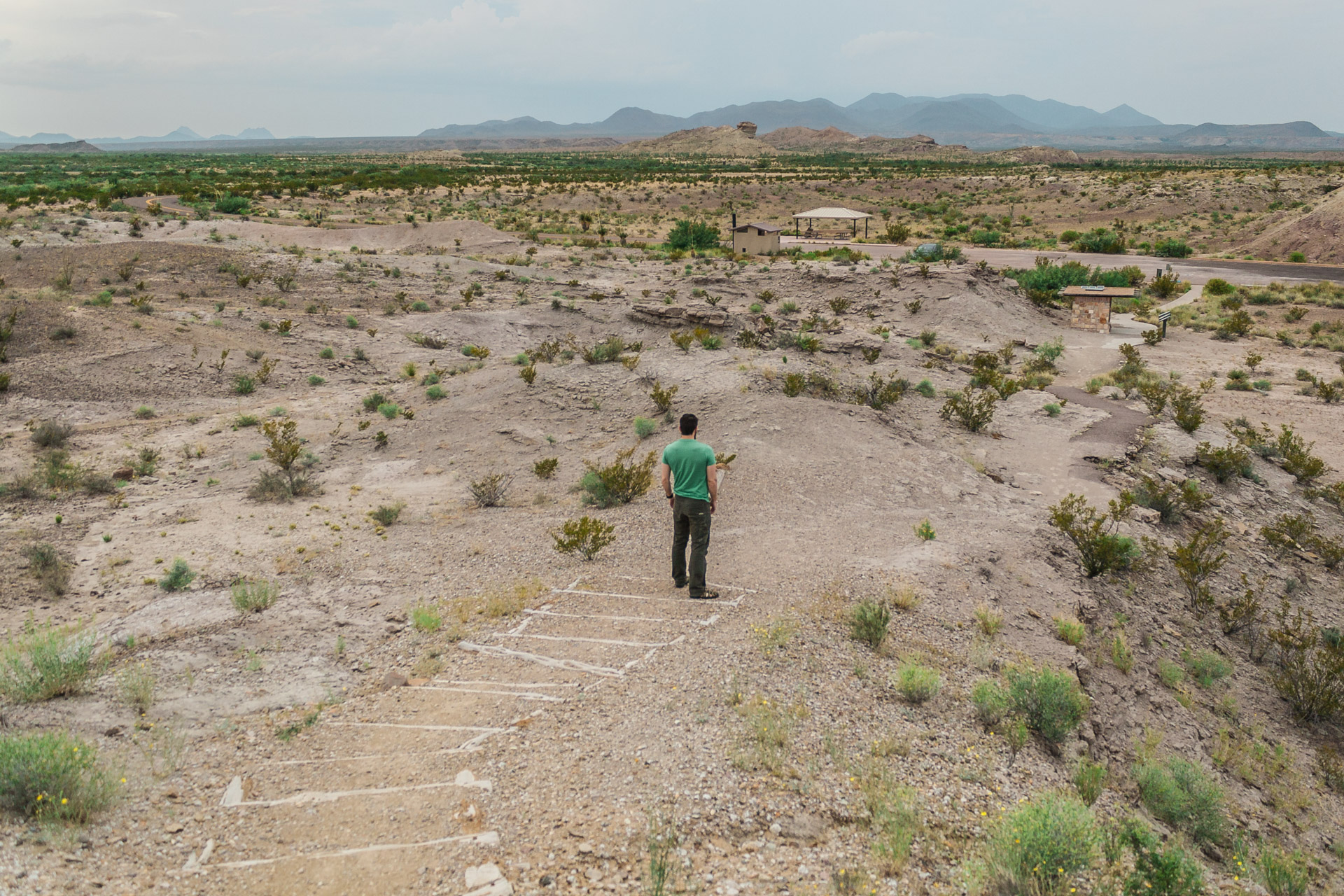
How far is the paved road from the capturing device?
3045 cm

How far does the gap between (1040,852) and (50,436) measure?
15669 millimetres

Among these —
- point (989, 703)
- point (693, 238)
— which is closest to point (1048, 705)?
point (989, 703)

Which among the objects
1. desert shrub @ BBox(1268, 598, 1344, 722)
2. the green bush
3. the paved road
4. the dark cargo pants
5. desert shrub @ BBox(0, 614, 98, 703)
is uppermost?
the green bush

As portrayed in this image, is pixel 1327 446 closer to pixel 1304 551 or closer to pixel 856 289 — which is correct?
pixel 1304 551

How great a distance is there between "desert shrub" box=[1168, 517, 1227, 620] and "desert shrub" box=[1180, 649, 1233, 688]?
1023 mm

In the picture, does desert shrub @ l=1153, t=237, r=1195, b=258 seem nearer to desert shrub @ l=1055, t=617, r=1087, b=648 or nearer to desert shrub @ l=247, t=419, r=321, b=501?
desert shrub @ l=1055, t=617, r=1087, b=648

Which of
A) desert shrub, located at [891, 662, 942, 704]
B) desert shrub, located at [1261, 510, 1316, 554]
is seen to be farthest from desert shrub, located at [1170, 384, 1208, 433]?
desert shrub, located at [891, 662, 942, 704]

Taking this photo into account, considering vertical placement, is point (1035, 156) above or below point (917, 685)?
above

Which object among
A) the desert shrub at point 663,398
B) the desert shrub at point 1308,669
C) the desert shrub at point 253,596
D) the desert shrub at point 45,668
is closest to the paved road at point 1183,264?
the desert shrub at point 663,398

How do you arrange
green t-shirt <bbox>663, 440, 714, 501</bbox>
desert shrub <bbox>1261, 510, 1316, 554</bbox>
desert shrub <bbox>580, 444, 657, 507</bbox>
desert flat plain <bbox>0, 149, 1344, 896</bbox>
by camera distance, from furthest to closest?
desert shrub <bbox>1261, 510, 1316, 554</bbox> < desert shrub <bbox>580, 444, 657, 507</bbox> < green t-shirt <bbox>663, 440, 714, 501</bbox> < desert flat plain <bbox>0, 149, 1344, 896</bbox>

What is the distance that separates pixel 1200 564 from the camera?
8867 mm

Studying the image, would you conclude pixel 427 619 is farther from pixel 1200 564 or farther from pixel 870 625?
pixel 1200 564

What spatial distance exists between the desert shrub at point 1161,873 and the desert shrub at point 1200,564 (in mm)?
5225

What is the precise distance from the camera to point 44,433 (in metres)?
12.7
